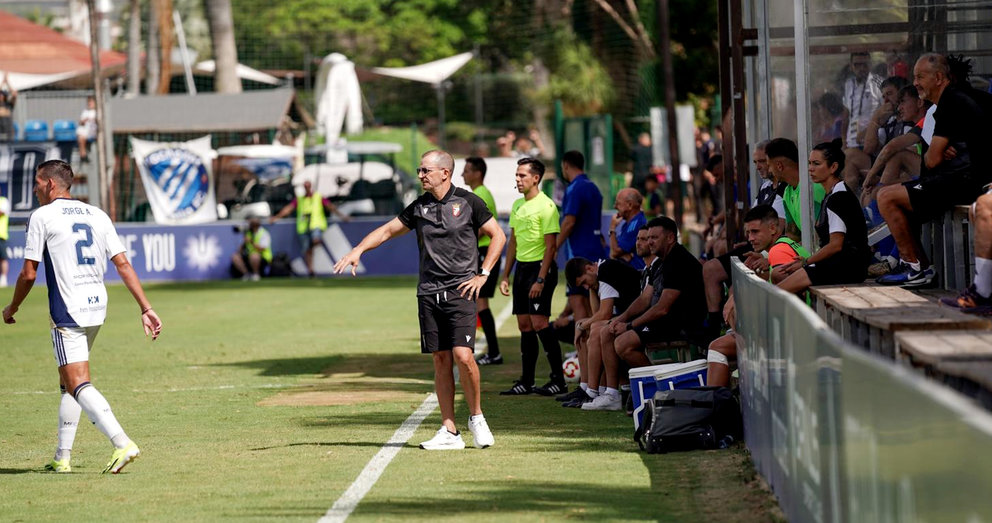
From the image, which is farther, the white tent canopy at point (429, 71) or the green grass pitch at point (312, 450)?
the white tent canopy at point (429, 71)

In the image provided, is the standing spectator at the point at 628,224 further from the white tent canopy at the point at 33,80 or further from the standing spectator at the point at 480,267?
the white tent canopy at the point at 33,80

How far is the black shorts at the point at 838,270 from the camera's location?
9898mm

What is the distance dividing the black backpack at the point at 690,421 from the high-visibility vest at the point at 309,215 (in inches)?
864

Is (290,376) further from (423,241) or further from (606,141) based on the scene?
(606,141)

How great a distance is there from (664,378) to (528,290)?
288 cm

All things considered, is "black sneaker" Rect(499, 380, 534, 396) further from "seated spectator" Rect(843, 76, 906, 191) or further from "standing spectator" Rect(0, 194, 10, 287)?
"standing spectator" Rect(0, 194, 10, 287)

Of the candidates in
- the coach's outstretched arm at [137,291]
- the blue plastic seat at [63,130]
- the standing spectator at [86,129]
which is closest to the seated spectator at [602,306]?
the coach's outstretched arm at [137,291]

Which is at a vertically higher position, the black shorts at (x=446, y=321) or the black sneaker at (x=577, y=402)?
the black shorts at (x=446, y=321)

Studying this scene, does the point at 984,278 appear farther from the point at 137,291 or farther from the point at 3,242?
the point at 3,242

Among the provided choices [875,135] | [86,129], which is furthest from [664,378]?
[86,129]

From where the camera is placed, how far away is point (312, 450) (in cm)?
1016

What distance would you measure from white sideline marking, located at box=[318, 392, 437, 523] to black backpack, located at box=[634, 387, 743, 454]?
172 cm

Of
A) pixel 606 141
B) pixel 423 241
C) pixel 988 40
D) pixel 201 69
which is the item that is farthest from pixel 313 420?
pixel 201 69

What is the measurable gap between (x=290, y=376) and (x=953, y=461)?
12.0 metres
